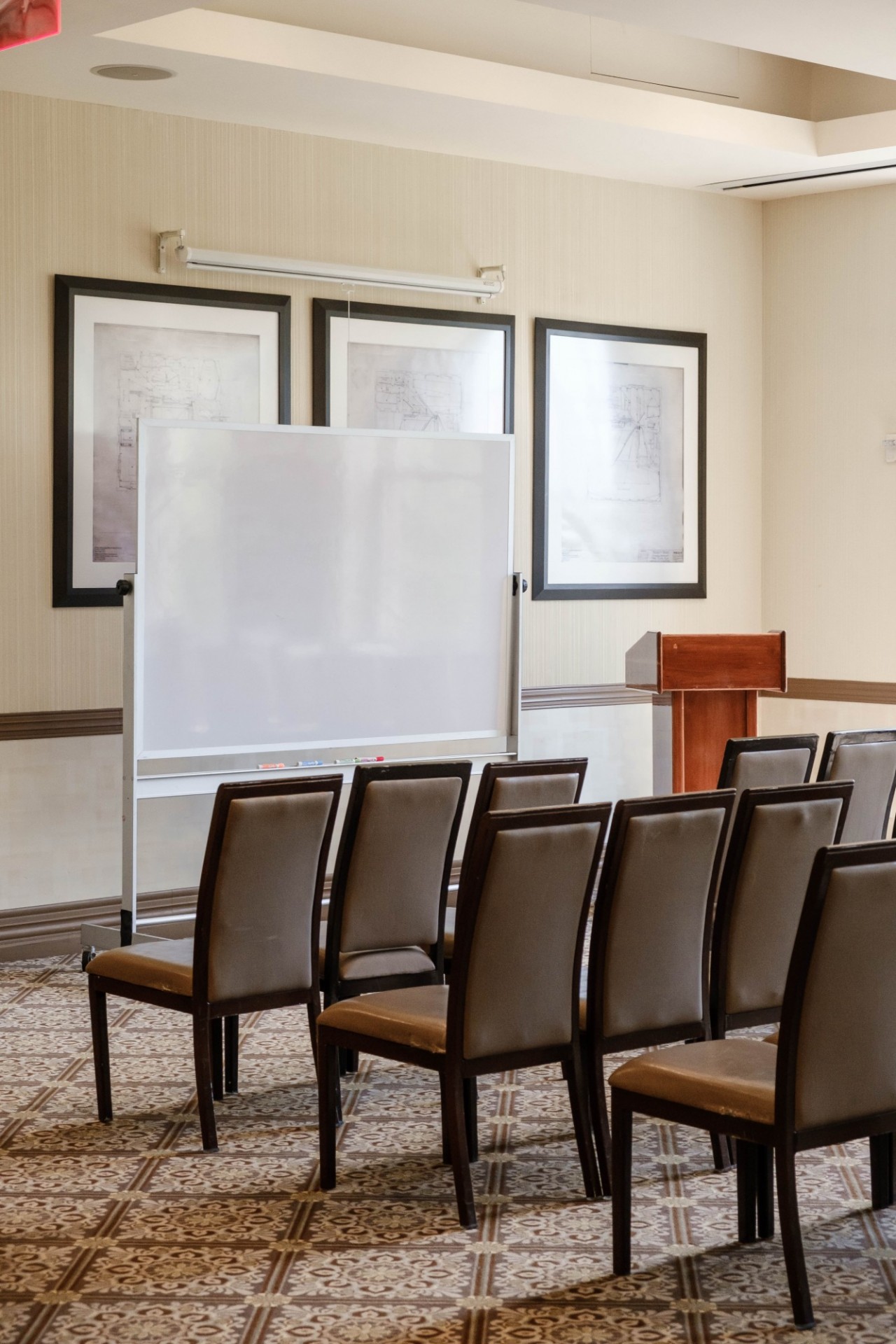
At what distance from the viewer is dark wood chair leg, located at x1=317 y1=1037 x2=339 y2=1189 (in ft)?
12.9

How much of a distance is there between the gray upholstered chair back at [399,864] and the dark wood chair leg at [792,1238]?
5.38 feet

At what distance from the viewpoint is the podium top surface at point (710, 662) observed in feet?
23.4

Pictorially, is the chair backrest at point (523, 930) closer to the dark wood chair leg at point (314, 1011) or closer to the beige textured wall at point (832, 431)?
the dark wood chair leg at point (314, 1011)

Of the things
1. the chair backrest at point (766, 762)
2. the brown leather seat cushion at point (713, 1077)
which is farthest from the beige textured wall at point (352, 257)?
the brown leather seat cushion at point (713, 1077)

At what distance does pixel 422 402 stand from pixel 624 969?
14.8 ft

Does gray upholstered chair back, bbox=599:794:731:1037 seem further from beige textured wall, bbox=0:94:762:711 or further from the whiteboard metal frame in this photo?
beige textured wall, bbox=0:94:762:711

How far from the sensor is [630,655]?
7379mm

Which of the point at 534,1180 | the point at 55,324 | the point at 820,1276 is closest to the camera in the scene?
the point at 820,1276

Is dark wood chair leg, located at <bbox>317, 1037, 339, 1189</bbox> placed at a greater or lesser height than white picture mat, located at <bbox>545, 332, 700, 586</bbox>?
lesser

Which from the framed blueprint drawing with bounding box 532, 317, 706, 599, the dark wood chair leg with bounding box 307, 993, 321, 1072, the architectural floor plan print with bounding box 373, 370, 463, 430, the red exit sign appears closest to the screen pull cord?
the architectural floor plan print with bounding box 373, 370, 463, 430

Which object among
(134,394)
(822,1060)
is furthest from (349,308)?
(822,1060)

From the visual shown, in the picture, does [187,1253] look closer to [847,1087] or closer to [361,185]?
[847,1087]

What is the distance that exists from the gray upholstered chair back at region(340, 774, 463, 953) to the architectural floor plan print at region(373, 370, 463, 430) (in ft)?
11.4

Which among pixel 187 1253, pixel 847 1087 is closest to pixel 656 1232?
pixel 847 1087
